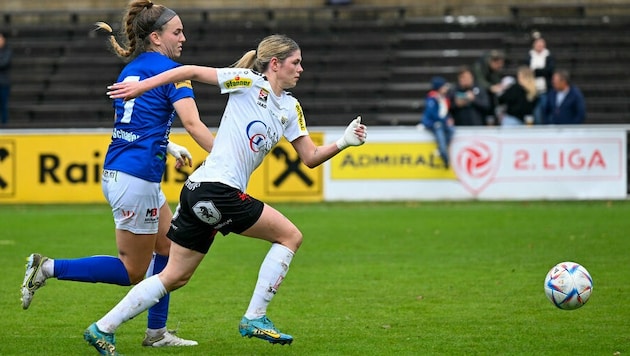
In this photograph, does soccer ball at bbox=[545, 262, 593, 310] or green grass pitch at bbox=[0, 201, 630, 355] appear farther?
soccer ball at bbox=[545, 262, 593, 310]

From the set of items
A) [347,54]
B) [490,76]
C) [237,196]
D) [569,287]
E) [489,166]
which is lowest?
[569,287]

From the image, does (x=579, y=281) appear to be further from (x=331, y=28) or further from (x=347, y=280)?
(x=331, y=28)


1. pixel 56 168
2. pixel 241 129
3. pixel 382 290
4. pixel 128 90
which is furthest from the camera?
pixel 56 168

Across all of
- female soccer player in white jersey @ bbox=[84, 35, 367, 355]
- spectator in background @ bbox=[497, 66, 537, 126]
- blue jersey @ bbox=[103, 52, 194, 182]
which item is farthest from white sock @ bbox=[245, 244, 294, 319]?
spectator in background @ bbox=[497, 66, 537, 126]

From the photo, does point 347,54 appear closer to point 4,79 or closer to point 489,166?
point 4,79

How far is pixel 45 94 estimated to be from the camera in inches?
1104

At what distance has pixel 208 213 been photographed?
7.06m

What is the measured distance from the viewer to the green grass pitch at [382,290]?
26.0 feet

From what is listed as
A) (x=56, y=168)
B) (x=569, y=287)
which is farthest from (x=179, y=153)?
(x=56, y=168)

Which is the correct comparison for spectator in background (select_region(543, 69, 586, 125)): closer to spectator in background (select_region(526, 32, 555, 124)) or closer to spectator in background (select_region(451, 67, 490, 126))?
spectator in background (select_region(526, 32, 555, 124))

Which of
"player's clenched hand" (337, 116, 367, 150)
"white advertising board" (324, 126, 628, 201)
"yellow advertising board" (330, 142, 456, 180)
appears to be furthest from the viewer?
"yellow advertising board" (330, 142, 456, 180)

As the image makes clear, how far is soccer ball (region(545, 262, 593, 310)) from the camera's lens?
8141 millimetres

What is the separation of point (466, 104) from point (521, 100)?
1.35 meters

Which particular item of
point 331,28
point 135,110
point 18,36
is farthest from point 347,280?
point 18,36
